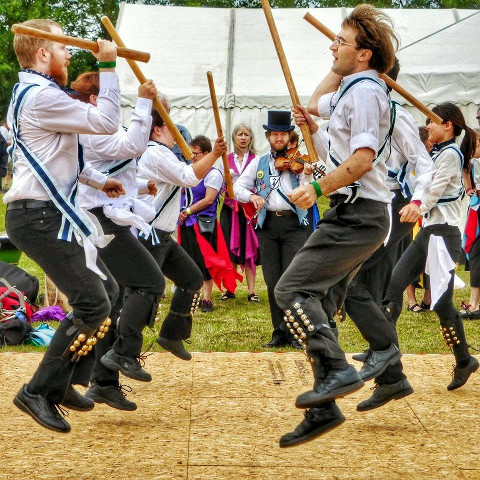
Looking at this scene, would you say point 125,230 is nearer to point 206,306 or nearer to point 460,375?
point 460,375

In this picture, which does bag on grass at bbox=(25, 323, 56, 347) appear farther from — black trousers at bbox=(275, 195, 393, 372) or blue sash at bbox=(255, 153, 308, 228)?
black trousers at bbox=(275, 195, 393, 372)

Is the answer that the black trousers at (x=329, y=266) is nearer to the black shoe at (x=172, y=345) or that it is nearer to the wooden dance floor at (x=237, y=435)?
the wooden dance floor at (x=237, y=435)

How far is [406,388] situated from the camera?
5.20m

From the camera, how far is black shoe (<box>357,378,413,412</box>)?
5098 mm

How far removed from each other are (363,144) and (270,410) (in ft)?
6.32

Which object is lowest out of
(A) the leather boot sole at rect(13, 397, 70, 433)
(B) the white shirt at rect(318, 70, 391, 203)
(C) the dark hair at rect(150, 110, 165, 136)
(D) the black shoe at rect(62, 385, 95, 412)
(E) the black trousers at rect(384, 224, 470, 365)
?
(D) the black shoe at rect(62, 385, 95, 412)

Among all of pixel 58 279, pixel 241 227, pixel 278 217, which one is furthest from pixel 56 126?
pixel 241 227

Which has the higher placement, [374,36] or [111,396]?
[374,36]

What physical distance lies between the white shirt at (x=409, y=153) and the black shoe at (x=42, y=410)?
304 cm

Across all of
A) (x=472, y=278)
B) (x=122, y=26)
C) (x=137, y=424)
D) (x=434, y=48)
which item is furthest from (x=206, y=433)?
(x=122, y=26)

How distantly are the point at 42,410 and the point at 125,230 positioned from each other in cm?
138

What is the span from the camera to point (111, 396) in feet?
17.5

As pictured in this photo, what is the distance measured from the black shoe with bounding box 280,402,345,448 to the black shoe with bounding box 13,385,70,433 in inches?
42.8

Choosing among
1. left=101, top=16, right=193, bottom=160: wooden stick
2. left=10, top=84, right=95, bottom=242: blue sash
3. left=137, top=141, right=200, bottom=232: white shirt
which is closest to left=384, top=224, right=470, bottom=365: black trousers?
left=137, top=141, right=200, bottom=232: white shirt
